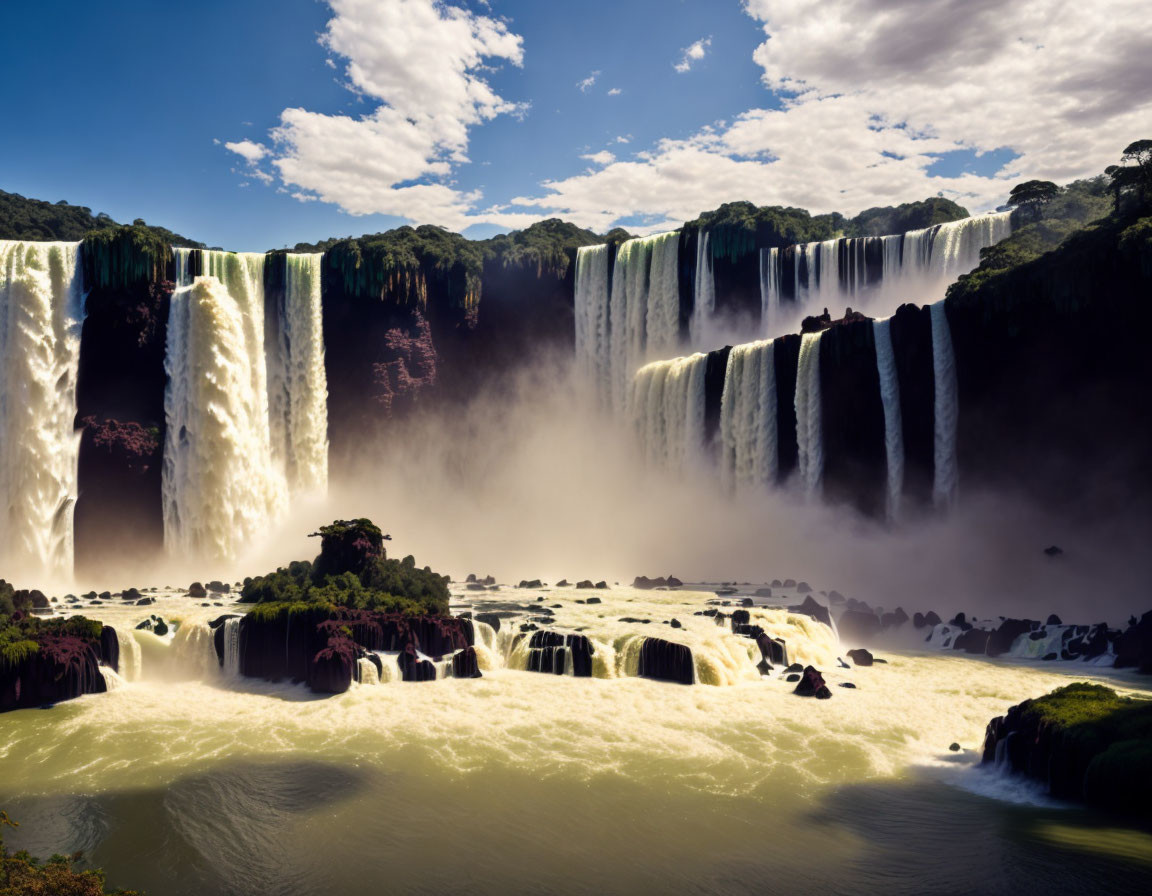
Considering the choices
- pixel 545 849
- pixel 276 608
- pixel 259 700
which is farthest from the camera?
pixel 276 608

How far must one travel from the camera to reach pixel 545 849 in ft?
50.8

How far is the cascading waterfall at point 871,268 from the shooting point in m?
50.3

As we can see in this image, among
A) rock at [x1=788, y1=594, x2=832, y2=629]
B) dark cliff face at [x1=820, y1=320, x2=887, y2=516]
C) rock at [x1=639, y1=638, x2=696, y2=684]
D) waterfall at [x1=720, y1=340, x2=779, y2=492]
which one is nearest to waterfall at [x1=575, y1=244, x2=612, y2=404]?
waterfall at [x1=720, y1=340, x2=779, y2=492]

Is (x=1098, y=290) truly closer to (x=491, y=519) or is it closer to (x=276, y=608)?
(x=276, y=608)

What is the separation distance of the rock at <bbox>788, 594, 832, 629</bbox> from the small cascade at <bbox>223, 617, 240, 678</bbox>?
2100cm

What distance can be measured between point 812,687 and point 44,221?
7118cm

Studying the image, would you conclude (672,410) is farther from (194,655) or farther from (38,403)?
(38,403)

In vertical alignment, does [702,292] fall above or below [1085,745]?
above

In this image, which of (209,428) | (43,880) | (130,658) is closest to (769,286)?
(209,428)

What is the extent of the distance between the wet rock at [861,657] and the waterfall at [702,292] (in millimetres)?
32565

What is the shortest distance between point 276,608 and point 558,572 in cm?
2182

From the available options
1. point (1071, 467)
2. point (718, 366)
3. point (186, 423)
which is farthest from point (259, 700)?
point (1071, 467)

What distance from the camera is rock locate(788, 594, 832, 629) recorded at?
3316 centimetres

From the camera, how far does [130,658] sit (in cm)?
2772
